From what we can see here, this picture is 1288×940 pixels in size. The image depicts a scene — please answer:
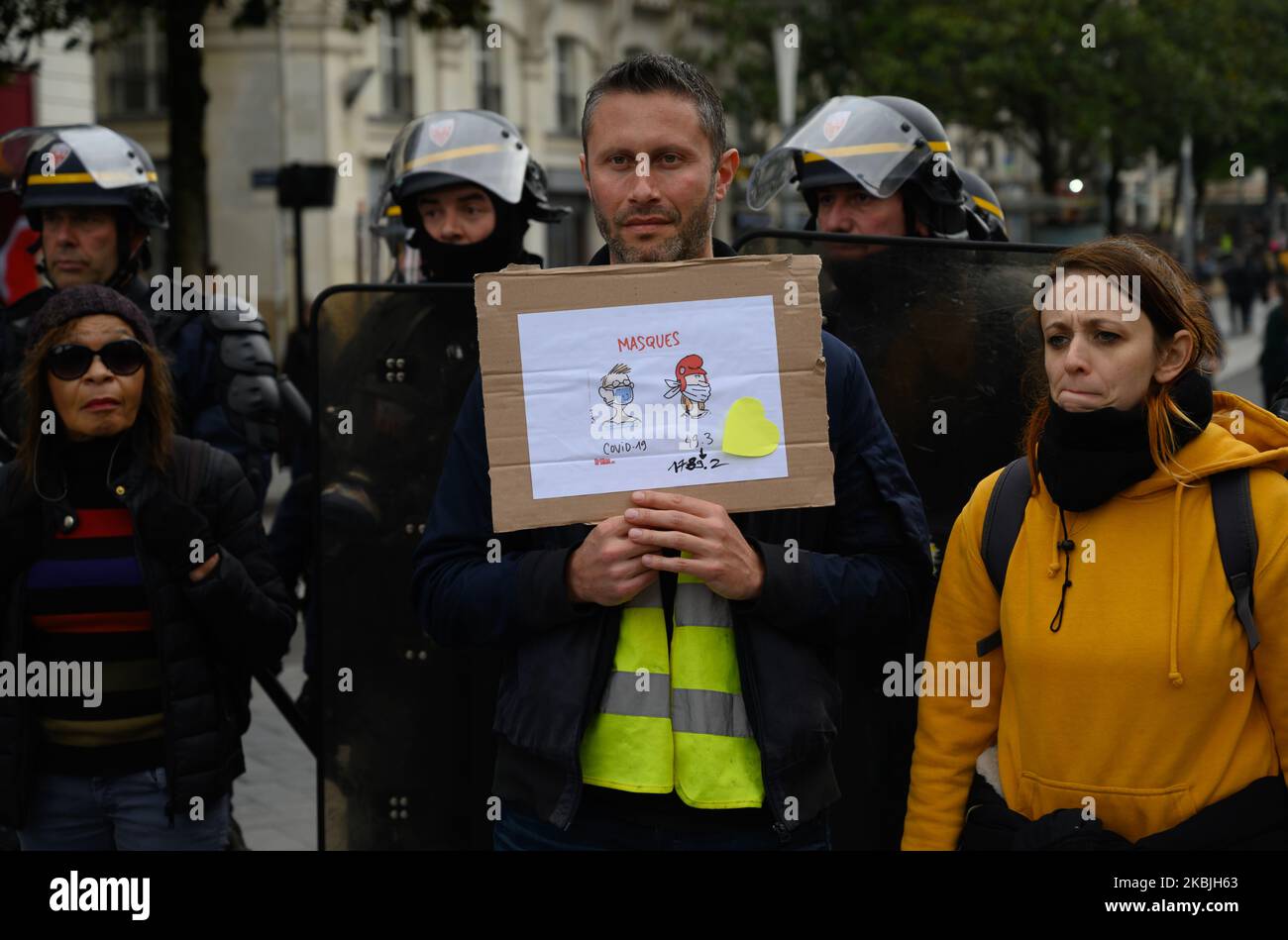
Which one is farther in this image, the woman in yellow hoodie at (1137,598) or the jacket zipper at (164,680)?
the jacket zipper at (164,680)

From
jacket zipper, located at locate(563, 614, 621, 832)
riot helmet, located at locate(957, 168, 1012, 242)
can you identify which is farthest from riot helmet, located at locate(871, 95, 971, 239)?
jacket zipper, located at locate(563, 614, 621, 832)

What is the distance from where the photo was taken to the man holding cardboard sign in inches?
102

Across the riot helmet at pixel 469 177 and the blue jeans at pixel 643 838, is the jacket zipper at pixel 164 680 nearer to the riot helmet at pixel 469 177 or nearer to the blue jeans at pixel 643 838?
the blue jeans at pixel 643 838

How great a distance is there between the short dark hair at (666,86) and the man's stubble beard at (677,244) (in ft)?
0.25

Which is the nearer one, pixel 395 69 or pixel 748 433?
pixel 748 433

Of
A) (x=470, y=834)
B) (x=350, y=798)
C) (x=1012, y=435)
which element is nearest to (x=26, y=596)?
(x=350, y=798)

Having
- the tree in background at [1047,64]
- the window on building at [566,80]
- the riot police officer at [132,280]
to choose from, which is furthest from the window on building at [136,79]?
the riot police officer at [132,280]

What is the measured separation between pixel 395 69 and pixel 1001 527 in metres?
28.5

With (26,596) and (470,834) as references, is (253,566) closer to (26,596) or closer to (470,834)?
(26,596)

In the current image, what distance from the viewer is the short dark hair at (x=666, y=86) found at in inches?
107

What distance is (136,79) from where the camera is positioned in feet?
96.5

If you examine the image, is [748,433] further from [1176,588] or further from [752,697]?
[1176,588]

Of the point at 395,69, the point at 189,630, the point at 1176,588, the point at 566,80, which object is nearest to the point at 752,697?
the point at 1176,588

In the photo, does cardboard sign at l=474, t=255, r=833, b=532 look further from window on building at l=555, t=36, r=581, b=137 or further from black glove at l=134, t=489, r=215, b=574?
window on building at l=555, t=36, r=581, b=137
